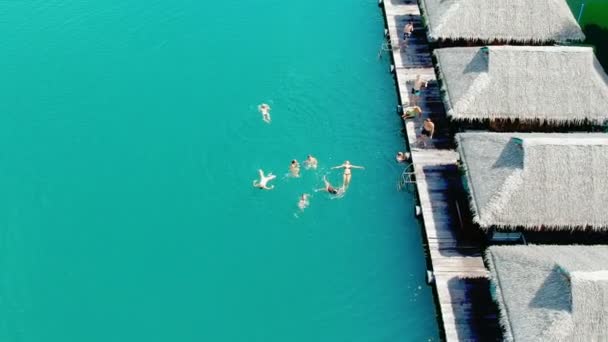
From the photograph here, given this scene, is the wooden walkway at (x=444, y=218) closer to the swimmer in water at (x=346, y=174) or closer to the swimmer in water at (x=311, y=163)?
the swimmer in water at (x=346, y=174)

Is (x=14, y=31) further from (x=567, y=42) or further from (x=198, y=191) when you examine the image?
(x=567, y=42)

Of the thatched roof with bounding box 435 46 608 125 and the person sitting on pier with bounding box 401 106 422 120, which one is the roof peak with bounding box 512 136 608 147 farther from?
the person sitting on pier with bounding box 401 106 422 120

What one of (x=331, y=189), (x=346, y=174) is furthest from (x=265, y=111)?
(x=331, y=189)

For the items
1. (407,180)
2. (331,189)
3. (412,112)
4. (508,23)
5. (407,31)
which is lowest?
(407,180)

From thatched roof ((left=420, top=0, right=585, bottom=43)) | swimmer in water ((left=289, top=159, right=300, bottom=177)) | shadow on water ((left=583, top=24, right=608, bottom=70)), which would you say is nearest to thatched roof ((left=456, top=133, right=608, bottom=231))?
swimmer in water ((left=289, top=159, right=300, bottom=177))

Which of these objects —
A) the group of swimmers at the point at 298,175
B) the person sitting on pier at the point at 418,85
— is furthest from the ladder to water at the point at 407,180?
the person sitting on pier at the point at 418,85

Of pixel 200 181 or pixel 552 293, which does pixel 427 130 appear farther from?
pixel 552 293
